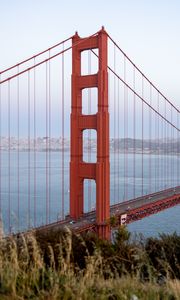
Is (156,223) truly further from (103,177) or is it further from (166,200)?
(103,177)

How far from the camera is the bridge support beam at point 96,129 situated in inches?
621

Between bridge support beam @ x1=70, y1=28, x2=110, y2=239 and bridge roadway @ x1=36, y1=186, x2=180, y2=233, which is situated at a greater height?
bridge support beam @ x1=70, y1=28, x2=110, y2=239

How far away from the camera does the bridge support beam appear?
15.8 m

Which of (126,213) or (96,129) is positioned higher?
(96,129)

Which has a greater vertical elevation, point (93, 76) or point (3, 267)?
point (93, 76)

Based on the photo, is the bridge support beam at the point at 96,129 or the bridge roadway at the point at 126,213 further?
the bridge support beam at the point at 96,129

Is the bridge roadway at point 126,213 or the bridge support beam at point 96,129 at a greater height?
the bridge support beam at point 96,129

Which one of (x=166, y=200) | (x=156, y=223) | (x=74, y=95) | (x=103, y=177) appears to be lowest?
(x=156, y=223)

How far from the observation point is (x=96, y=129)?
16.2 metres

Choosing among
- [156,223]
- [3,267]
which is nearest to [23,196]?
[156,223]

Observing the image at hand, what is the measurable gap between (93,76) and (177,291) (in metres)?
13.9

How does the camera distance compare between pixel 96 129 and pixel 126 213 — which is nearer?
pixel 96 129

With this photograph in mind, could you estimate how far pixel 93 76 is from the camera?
54.2 feet

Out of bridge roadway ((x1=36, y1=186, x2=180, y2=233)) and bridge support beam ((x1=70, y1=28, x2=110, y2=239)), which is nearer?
bridge roadway ((x1=36, y1=186, x2=180, y2=233))
